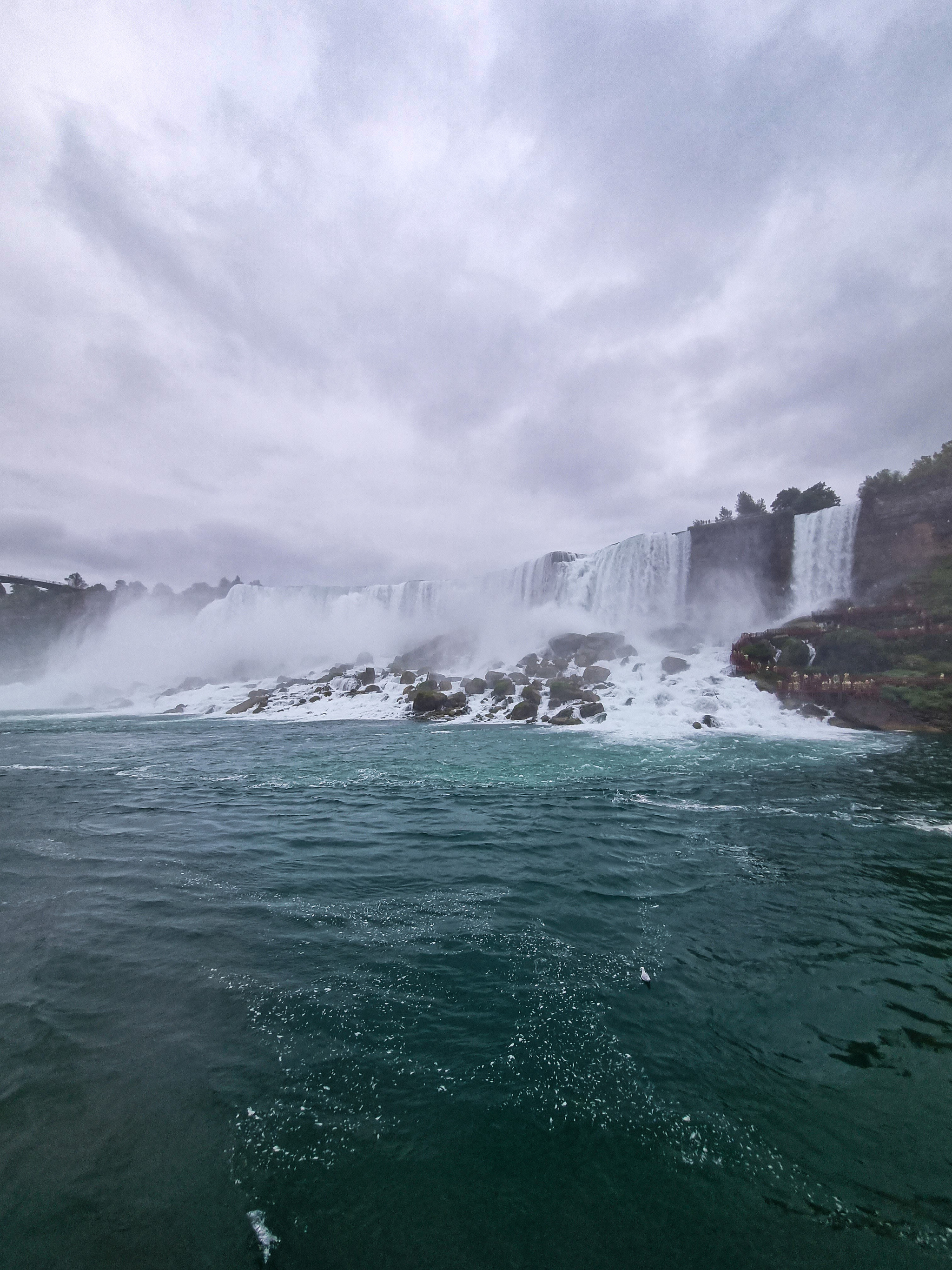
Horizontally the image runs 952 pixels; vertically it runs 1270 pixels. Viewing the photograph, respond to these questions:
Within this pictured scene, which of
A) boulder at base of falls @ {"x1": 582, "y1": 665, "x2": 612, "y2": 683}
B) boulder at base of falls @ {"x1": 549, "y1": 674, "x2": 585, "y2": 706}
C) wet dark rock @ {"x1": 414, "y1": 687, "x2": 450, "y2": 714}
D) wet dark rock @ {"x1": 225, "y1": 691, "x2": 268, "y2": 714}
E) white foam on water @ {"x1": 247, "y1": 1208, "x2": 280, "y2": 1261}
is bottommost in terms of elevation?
wet dark rock @ {"x1": 225, "y1": 691, "x2": 268, "y2": 714}

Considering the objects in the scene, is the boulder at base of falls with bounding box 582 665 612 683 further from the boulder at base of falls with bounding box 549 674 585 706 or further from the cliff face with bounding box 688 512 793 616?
the cliff face with bounding box 688 512 793 616

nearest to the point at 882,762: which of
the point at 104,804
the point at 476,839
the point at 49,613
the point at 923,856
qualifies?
the point at 923,856

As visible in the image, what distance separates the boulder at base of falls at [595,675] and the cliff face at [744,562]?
16.4 metres

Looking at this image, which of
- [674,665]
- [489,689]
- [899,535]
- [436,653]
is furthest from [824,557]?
[436,653]

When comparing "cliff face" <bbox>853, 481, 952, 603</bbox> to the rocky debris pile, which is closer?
the rocky debris pile

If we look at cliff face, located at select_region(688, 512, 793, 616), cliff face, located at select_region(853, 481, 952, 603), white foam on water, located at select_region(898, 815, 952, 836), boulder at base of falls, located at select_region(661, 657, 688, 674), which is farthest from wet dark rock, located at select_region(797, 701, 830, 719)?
cliff face, located at select_region(688, 512, 793, 616)

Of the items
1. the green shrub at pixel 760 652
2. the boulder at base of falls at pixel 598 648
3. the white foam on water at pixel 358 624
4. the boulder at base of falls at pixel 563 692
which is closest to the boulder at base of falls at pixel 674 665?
the green shrub at pixel 760 652

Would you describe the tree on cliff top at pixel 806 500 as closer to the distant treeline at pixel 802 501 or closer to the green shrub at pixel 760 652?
the distant treeline at pixel 802 501

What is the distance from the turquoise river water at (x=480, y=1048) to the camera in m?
2.70

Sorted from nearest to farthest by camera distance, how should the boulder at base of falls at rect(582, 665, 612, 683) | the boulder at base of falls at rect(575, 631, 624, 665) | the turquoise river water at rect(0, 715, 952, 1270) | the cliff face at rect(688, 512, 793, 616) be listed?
1. the turquoise river water at rect(0, 715, 952, 1270)
2. the boulder at base of falls at rect(582, 665, 612, 683)
3. the boulder at base of falls at rect(575, 631, 624, 665)
4. the cliff face at rect(688, 512, 793, 616)

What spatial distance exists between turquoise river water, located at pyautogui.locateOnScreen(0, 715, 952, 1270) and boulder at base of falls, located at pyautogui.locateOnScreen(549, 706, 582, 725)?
588 inches

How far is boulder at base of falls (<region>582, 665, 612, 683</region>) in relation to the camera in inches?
1152

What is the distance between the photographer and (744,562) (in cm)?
4075

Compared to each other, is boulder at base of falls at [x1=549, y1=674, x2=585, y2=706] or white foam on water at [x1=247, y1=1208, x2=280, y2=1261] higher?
boulder at base of falls at [x1=549, y1=674, x2=585, y2=706]
